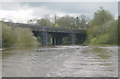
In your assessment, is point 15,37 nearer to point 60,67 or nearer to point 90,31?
point 90,31

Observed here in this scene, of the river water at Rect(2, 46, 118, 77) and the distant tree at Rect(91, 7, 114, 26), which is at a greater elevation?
the distant tree at Rect(91, 7, 114, 26)

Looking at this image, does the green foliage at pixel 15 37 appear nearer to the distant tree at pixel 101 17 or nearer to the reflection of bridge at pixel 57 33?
the reflection of bridge at pixel 57 33

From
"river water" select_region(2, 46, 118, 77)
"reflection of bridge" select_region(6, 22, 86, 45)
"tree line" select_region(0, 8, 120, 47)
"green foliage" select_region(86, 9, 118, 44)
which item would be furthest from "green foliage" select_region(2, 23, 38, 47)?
"river water" select_region(2, 46, 118, 77)

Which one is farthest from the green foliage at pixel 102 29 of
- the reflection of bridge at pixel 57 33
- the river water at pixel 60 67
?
the river water at pixel 60 67

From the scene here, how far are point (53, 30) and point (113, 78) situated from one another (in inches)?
2736

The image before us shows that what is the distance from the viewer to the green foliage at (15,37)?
4344cm

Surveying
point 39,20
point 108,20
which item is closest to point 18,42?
point 108,20

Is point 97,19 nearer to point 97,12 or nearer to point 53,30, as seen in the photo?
point 97,12

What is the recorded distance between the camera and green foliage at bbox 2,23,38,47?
43.4 metres

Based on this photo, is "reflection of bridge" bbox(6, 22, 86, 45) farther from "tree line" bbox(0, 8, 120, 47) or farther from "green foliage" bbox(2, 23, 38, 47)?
"green foliage" bbox(2, 23, 38, 47)

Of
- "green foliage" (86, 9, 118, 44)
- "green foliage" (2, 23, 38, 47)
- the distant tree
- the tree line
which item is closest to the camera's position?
"green foliage" (2, 23, 38, 47)

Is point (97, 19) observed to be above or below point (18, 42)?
above

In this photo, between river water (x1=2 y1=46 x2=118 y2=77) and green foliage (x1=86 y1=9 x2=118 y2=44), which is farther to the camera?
green foliage (x1=86 y1=9 x2=118 y2=44)

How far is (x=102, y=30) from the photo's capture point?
64.5 metres
